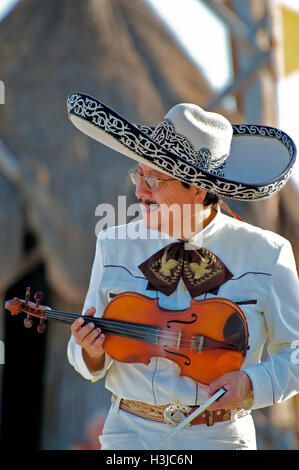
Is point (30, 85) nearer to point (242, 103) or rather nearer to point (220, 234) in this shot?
point (242, 103)

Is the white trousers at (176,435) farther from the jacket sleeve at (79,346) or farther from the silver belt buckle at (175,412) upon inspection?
the jacket sleeve at (79,346)

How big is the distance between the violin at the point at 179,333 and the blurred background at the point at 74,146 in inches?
154

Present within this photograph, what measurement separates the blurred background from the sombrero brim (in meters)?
3.56

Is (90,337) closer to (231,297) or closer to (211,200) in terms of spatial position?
(231,297)

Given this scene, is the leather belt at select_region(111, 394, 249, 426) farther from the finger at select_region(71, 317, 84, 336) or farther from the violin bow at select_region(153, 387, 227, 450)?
the finger at select_region(71, 317, 84, 336)

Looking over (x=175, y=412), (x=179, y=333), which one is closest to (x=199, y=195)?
(x=179, y=333)

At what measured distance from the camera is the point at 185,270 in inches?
105

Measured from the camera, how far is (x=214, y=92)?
7586mm

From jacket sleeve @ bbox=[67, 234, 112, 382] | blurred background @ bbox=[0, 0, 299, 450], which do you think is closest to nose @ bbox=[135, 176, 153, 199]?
jacket sleeve @ bbox=[67, 234, 112, 382]

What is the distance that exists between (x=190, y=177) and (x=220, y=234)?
0.29 meters

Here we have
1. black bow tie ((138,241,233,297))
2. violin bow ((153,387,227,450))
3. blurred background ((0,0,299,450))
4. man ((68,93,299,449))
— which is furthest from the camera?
blurred background ((0,0,299,450))

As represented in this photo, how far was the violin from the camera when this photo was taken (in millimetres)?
2494

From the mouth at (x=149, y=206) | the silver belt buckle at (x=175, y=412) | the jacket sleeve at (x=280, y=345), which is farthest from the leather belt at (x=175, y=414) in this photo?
the mouth at (x=149, y=206)

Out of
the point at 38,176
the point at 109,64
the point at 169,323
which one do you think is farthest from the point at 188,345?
the point at 109,64
